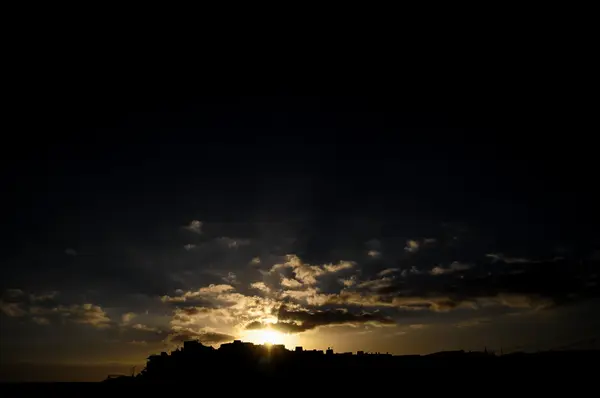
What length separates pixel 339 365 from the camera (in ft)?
225

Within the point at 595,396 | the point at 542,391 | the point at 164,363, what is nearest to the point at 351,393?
the point at 542,391

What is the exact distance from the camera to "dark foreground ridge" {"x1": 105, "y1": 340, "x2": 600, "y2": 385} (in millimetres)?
52859

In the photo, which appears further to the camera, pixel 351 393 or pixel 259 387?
pixel 259 387

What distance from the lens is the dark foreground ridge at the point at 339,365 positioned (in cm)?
5286

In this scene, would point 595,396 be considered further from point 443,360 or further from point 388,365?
point 388,365

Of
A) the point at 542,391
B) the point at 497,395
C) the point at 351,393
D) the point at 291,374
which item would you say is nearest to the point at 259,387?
the point at 291,374

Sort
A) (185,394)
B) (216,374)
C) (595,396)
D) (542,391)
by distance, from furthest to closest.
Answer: (216,374)
(185,394)
(542,391)
(595,396)

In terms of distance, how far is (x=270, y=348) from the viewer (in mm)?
79062

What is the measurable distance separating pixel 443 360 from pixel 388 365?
814cm

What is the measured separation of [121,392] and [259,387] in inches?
836

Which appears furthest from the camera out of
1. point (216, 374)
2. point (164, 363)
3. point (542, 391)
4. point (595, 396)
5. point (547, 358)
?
point (164, 363)

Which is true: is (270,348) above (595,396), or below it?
above

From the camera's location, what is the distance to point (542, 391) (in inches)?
1949

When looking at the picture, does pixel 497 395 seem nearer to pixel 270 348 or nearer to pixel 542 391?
pixel 542 391
